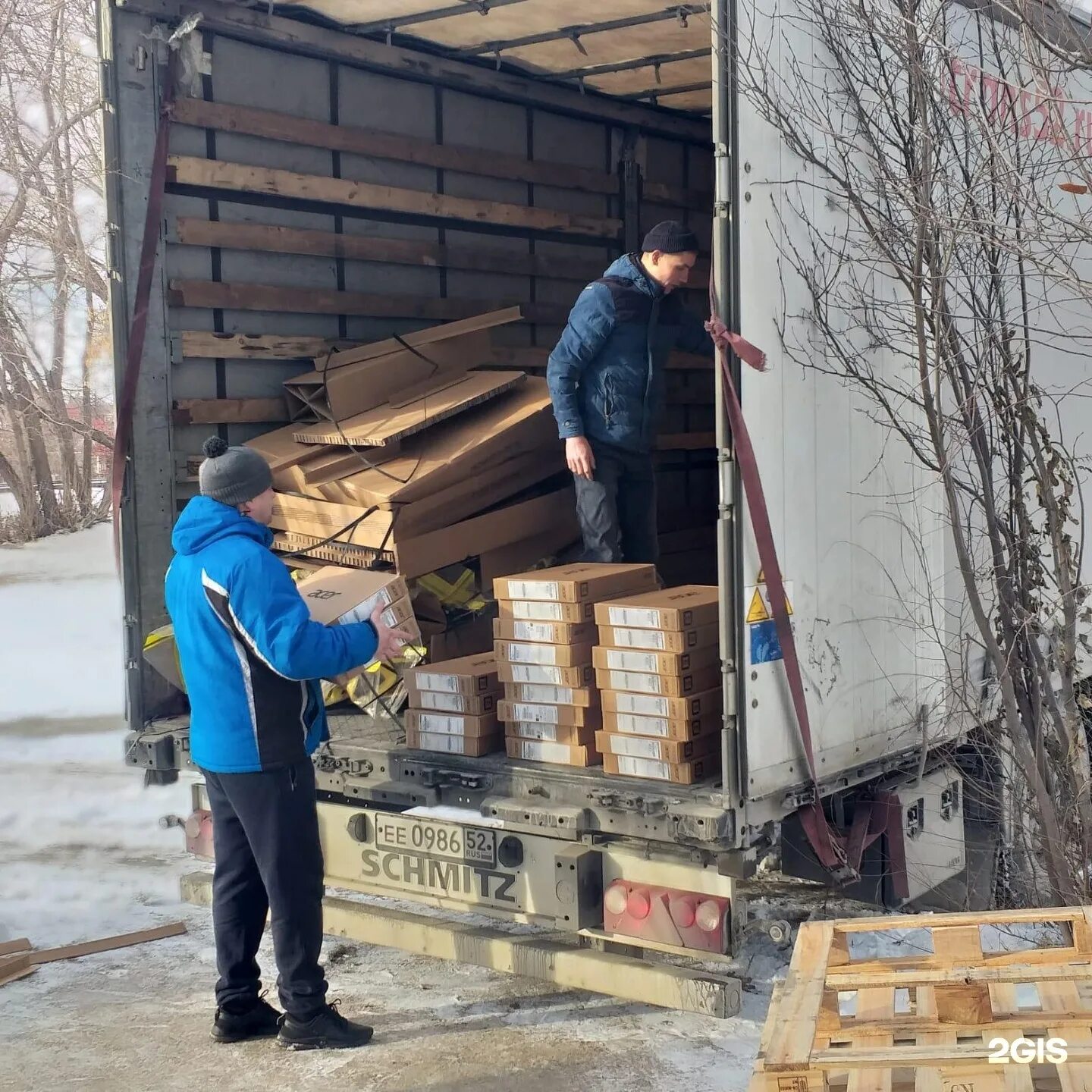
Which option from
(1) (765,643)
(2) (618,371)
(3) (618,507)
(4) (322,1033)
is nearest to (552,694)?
(1) (765,643)

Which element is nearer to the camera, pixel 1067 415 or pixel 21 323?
pixel 1067 415

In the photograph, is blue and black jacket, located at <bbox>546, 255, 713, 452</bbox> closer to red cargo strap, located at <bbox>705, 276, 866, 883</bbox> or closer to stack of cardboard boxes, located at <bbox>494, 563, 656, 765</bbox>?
stack of cardboard boxes, located at <bbox>494, 563, 656, 765</bbox>

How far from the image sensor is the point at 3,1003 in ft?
15.9

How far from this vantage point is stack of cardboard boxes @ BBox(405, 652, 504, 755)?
15.0 feet

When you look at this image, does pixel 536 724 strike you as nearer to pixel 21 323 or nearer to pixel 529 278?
pixel 529 278

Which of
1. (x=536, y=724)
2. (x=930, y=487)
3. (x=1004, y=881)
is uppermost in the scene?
(x=930, y=487)

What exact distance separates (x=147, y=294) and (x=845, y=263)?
2.47m

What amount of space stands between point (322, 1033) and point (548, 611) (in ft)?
4.86

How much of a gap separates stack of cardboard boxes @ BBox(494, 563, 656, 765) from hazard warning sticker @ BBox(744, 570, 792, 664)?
68 cm

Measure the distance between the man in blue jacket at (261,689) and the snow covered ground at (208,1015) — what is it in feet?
0.89

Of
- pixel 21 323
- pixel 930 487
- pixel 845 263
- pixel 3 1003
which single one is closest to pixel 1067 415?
pixel 930 487

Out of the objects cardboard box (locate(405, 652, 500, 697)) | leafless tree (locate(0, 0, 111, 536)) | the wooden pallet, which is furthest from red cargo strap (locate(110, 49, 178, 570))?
leafless tree (locate(0, 0, 111, 536))

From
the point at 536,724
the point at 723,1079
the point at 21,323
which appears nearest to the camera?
the point at 723,1079

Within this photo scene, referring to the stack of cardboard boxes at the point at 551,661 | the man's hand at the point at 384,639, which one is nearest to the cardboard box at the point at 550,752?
the stack of cardboard boxes at the point at 551,661
